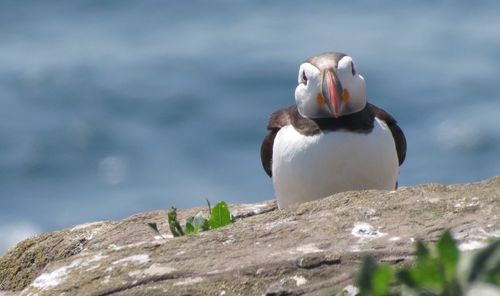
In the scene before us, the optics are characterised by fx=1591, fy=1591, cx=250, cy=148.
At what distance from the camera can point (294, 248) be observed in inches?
189

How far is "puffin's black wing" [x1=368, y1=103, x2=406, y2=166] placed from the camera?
7.08 metres

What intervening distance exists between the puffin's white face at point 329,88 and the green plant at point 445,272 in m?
3.74

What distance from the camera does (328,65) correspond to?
22.4ft

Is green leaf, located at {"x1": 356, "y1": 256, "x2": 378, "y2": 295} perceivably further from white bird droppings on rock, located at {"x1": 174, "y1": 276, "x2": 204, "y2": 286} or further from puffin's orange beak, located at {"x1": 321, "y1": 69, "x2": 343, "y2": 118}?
puffin's orange beak, located at {"x1": 321, "y1": 69, "x2": 343, "y2": 118}

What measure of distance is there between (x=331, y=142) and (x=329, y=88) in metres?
0.24

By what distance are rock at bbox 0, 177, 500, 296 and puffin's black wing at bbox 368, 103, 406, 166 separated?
1717 millimetres

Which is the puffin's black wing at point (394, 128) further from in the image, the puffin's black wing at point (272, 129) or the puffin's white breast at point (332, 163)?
the puffin's black wing at point (272, 129)

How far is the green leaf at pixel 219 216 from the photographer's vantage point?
18.5 feet

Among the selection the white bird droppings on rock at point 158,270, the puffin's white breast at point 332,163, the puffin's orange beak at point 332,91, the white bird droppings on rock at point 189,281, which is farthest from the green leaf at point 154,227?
the puffin's orange beak at point 332,91

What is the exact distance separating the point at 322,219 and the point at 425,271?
2115 mm

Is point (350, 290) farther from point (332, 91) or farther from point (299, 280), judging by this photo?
point (332, 91)

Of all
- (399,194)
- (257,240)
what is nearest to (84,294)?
(257,240)

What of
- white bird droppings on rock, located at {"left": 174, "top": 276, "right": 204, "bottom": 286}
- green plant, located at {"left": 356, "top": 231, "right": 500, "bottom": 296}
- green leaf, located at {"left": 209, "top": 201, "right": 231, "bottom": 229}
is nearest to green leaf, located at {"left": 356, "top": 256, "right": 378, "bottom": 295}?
green plant, located at {"left": 356, "top": 231, "right": 500, "bottom": 296}

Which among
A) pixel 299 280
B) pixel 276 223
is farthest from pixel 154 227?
pixel 299 280
